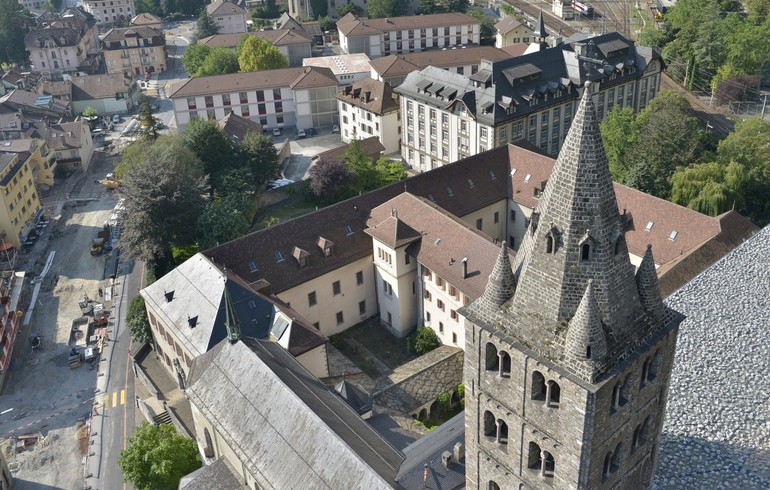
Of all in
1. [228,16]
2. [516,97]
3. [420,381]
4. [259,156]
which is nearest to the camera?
[420,381]

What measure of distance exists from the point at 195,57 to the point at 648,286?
142 m

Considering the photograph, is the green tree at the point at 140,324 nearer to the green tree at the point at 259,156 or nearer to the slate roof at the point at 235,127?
the green tree at the point at 259,156

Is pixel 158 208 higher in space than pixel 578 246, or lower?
lower

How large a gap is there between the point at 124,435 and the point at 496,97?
5810 cm

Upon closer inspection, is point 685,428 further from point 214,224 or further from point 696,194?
point 214,224

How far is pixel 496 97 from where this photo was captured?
8775 centimetres

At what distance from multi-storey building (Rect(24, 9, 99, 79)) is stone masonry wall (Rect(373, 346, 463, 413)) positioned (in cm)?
14976

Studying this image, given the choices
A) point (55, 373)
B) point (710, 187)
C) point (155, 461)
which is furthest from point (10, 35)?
point (710, 187)

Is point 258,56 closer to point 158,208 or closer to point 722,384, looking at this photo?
point 158,208

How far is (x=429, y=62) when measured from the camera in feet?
420

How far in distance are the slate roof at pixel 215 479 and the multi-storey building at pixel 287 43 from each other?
120 metres

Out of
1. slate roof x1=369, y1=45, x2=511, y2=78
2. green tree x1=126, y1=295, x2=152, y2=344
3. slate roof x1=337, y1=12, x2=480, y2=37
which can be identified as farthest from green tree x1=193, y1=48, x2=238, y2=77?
green tree x1=126, y1=295, x2=152, y2=344

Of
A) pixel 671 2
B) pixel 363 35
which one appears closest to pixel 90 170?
pixel 363 35

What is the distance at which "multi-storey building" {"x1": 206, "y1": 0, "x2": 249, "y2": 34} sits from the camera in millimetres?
185375
